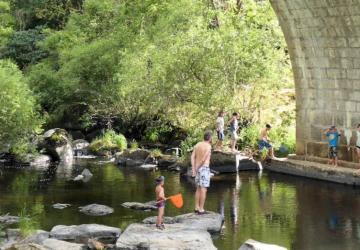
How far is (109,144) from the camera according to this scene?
25828 mm

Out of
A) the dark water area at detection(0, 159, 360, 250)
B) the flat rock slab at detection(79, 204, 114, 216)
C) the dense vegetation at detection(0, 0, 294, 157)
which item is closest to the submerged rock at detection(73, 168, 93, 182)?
the dark water area at detection(0, 159, 360, 250)

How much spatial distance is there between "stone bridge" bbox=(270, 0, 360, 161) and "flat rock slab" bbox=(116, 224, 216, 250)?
7.40 meters

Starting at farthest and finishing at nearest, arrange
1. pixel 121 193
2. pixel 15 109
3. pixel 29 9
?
pixel 29 9 → pixel 15 109 → pixel 121 193

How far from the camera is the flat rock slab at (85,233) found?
1308 cm

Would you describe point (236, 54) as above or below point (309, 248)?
above

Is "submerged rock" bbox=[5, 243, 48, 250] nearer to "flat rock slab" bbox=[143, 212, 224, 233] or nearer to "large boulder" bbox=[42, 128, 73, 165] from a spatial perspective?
"flat rock slab" bbox=[143, 212, 224, 233]

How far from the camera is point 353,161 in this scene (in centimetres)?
1889

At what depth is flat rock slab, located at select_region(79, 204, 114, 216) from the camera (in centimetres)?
1534

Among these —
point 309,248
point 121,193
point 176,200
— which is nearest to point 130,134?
point 121,193

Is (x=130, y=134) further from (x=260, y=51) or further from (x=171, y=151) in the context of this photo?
(x=260, y=51)

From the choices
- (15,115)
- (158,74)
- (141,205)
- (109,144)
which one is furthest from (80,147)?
(141,205)

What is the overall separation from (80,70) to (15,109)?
5.71 metres

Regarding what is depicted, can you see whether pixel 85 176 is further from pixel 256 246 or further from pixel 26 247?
pixel 256 246

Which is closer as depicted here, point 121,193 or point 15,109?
point 121,193
